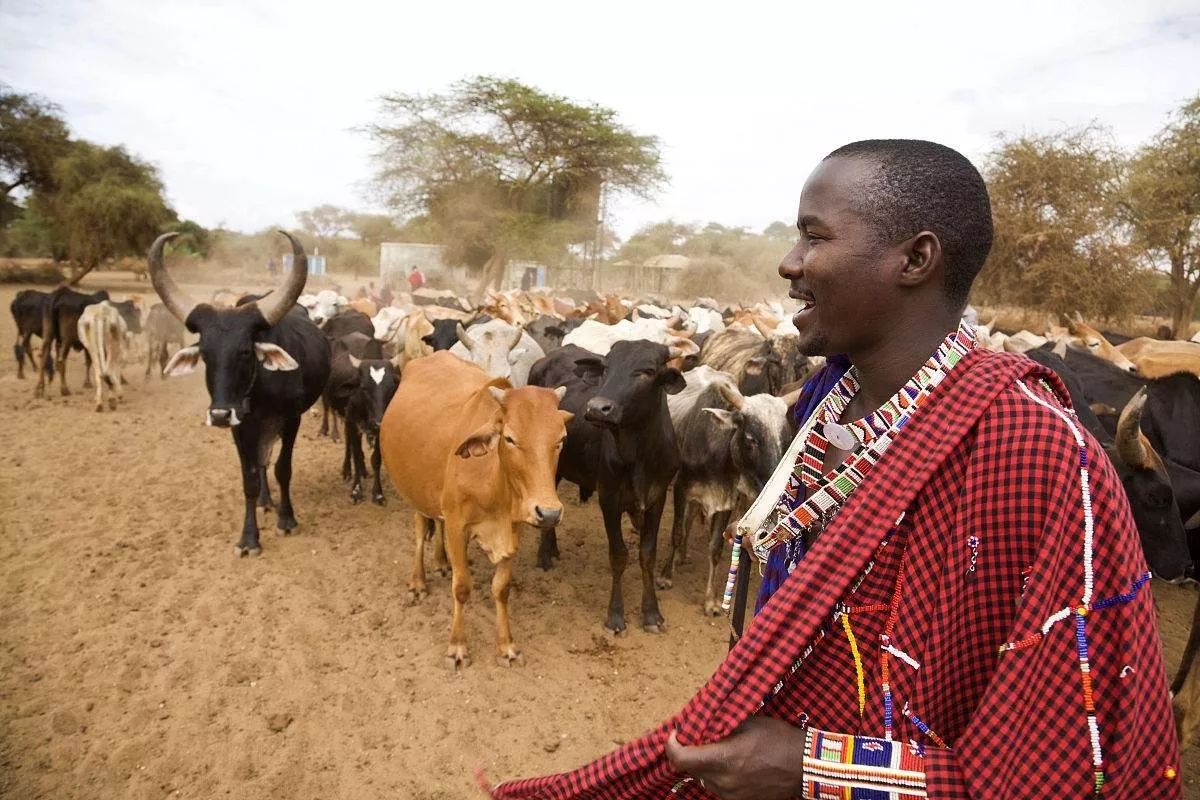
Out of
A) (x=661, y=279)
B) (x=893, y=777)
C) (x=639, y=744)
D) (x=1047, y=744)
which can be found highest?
(x=661, y=279)

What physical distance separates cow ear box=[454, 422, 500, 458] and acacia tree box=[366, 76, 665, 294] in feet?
90.3

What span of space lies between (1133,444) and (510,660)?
4.20m

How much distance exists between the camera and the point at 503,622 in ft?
14.9

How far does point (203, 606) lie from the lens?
500 centimetres

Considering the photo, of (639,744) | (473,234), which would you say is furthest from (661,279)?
(639,744)

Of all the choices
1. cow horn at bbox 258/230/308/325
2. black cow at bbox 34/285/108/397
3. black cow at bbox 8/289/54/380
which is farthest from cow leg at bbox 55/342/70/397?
cow horn at bbox 258/230/308/325

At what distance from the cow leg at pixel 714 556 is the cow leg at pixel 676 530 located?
0.93 ft

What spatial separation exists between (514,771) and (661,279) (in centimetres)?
4314

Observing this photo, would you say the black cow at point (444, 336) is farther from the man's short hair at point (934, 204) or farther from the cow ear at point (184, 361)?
the man's short hair at point (934, 204)

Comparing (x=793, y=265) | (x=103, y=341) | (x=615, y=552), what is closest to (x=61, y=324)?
(x=103, y=341)

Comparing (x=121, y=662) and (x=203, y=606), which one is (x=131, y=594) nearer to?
(x=203, y=606)

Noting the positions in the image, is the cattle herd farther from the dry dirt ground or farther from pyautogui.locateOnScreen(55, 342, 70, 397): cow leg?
pyautogui.locateOnScreen(55, 342, 70, 397): cow leg

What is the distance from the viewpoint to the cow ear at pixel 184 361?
5.51 metres

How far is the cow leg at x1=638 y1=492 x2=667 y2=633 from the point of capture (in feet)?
16.8
